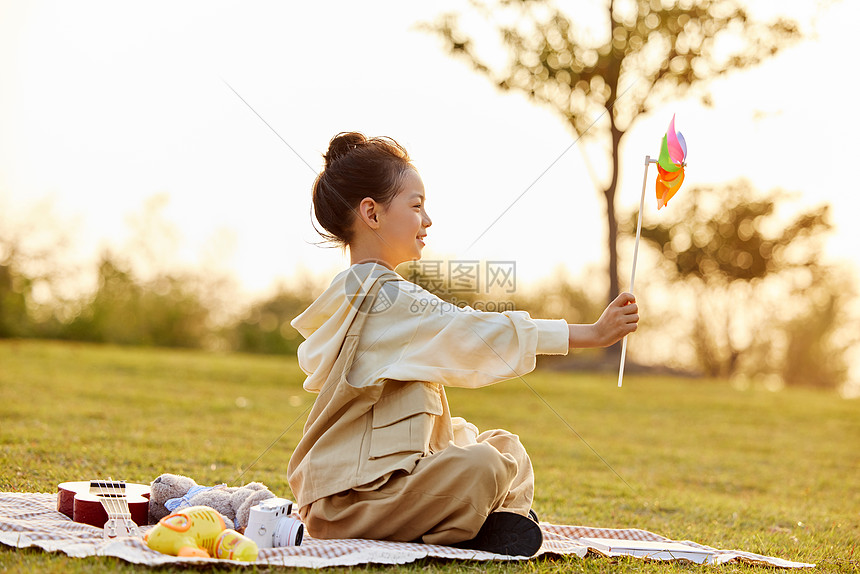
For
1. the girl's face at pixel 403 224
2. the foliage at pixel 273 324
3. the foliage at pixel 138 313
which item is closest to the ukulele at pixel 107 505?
the girl's face at pixel 403 224

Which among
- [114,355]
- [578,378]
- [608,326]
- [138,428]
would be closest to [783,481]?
[608,326]

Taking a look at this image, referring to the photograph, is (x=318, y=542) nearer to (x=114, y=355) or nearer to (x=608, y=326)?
(x=608, y=326)

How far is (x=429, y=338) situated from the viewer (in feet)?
8.74

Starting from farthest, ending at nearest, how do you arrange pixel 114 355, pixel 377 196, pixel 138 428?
pixel 114 355, pixel 138 428, pixel 377 196

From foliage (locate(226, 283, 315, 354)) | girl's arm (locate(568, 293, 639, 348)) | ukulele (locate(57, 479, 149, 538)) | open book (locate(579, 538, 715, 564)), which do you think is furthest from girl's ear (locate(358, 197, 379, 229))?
foliage (locate(226, 283, 315, 354))

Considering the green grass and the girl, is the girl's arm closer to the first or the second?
the girl

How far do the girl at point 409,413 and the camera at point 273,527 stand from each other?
0.36 feet

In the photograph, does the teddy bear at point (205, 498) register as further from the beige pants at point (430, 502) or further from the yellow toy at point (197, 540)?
the yellow toy at point (197, 540)

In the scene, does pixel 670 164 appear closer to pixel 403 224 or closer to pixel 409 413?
pixel 403 224

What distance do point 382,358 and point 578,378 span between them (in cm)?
890

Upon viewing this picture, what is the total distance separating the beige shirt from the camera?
262 cm

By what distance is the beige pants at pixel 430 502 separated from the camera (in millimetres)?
2543

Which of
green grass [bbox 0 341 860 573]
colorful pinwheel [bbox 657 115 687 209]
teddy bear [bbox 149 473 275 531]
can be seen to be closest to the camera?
teddy bear [bbox 149 473 275 531]

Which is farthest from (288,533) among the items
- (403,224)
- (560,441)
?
(560,441)
